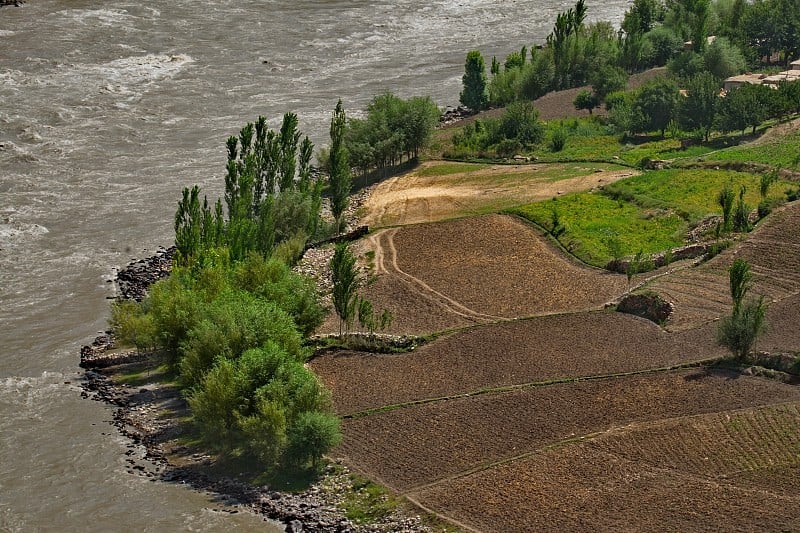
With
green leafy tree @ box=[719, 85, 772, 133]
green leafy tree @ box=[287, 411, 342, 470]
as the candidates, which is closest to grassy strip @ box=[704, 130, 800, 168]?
green leafy tree @ box=[719, 85, 772, 133]

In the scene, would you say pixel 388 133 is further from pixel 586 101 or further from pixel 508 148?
pixel 586 101

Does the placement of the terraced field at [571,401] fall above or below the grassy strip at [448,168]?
below

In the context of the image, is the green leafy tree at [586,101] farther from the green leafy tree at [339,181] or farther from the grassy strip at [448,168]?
the green leafy tree at [339,181]

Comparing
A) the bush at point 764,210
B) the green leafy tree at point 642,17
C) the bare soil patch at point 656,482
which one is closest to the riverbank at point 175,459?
the bare soil patch at point 656,482

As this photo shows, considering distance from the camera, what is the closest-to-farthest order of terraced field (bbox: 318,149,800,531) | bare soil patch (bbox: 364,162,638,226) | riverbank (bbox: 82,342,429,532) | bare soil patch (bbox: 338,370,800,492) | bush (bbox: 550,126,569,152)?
terraced field (bbox: 318,149,800,531)
riverbank (bbox: 82,342,429,532)
bare soil patch (bbox: 338,370,800,492)
bare soil patch (bbox: 364,162,638,226)
bush (bbox: 550,126,569,152)

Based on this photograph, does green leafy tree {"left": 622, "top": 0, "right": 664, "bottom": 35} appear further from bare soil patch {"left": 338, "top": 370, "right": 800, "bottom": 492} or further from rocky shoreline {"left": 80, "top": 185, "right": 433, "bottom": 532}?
bare soil patch {"left": 338, "top": 370, "right": 800, "bottom": 492}

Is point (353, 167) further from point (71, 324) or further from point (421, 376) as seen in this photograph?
point (421, 376)
